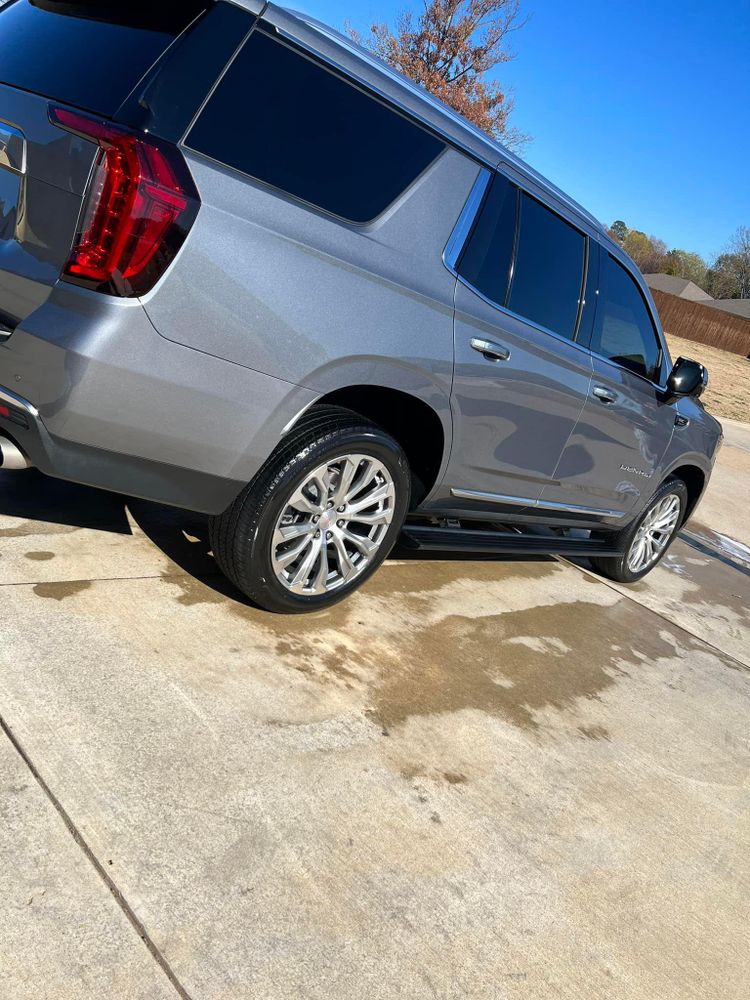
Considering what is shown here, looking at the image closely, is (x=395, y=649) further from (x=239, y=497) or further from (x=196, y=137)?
(x=196, y=137)

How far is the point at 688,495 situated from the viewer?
6.11m

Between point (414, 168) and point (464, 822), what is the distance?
2277 millimetres

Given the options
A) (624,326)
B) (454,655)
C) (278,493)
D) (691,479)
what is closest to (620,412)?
(624,326)

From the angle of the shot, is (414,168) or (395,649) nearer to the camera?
(414,168)

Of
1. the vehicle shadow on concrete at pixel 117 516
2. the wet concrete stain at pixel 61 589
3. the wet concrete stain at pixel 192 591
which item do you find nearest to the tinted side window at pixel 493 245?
the vehicle shadow on concrete at pixel 117 516

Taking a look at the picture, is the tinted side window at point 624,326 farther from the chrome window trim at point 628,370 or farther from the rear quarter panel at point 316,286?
the rear quarter panel at point 316,286

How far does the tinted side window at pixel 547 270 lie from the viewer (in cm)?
389

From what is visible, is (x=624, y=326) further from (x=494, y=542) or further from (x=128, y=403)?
(x=128, y=403)

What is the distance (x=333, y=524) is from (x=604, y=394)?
1774 mm

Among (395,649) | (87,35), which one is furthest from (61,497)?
(87,35)

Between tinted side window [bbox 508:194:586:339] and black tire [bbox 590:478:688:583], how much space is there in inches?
65.5

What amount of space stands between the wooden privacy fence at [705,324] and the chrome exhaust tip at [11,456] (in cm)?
5282

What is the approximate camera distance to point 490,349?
3656 mm

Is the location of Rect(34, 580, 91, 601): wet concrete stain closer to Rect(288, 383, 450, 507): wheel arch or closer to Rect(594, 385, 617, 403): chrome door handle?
Rect(288, 383, 450, 507): wheel arch
